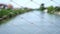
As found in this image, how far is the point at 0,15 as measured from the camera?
602cm

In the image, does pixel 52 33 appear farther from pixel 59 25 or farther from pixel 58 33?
pixel 59 25

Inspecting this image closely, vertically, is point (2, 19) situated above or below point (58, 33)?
below

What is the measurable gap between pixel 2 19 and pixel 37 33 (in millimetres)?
2797

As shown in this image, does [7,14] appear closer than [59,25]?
No

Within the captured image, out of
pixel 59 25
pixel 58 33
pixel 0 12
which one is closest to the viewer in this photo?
pixel 58 33

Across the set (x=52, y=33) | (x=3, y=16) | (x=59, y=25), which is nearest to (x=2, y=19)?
(x=3, y=16)

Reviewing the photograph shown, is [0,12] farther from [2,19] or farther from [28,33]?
[28,33]

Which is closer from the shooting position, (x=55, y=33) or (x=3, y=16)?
(x=55, y=33)

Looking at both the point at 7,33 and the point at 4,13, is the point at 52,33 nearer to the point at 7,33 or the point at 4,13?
the point at 7,33

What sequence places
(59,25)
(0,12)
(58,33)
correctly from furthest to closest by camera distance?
(0,12), (59,25), (58,33)

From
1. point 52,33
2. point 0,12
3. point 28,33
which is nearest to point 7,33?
point 28,33

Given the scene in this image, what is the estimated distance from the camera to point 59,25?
4.43m

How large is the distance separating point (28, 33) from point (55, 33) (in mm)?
545

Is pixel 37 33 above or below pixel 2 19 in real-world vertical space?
above
